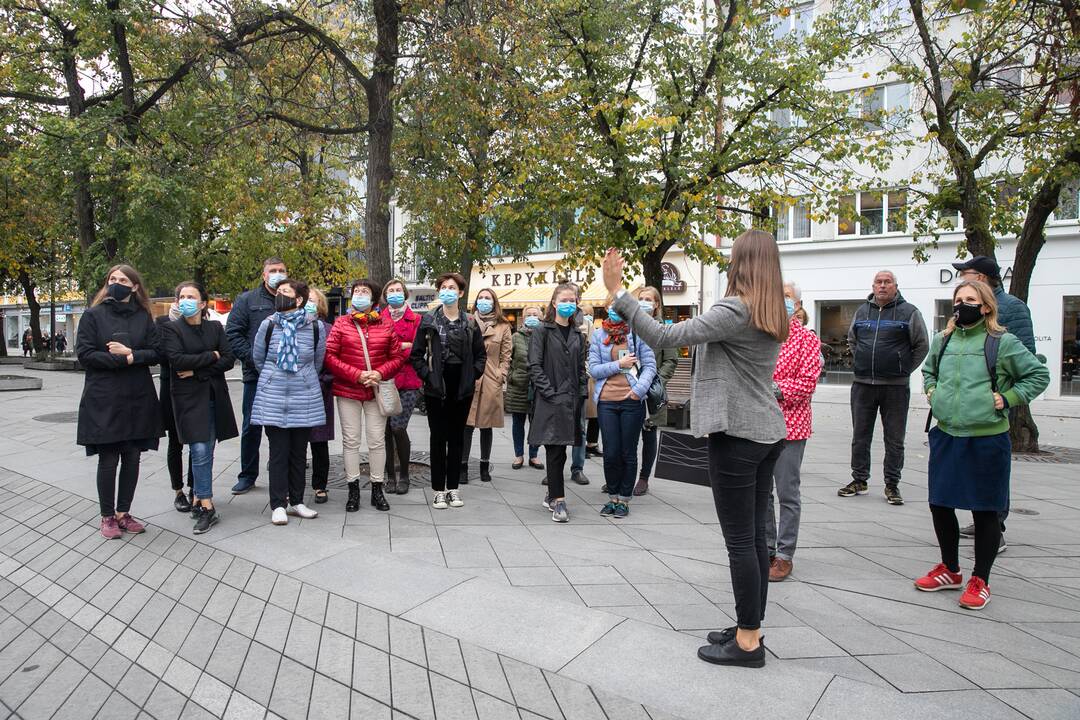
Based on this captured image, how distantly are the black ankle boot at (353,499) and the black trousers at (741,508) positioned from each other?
3.71 m

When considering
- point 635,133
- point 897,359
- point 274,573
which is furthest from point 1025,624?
point 635,133

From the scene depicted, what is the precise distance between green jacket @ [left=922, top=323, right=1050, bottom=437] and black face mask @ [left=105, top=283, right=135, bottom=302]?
18.8 feet

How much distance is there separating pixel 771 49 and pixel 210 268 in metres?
21.8

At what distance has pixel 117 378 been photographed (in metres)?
5.62

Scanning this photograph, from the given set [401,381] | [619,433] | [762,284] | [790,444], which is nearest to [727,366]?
[762,284]

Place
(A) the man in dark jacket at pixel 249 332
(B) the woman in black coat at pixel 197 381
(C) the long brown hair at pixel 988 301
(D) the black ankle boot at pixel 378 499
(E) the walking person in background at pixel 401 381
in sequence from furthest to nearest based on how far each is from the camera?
(E) the walking person in background at pixel 401 381
(A) the man in dark jacket at pixel 249 332
(D) the black ankle boot at pixel 378 499
(B) the woman in black coat at pixel 197 381
(C) the long brown hair at pixel 988 301

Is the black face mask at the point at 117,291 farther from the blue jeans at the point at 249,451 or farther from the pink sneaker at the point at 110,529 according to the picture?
the pink sneaker at the point at 110,529

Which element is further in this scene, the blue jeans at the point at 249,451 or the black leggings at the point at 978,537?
the blue jeans at the point at 249,451

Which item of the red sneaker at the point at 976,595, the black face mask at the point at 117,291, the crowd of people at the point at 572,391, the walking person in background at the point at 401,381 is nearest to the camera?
the crowd of people at the point at 572,391

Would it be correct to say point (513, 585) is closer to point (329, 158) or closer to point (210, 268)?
point (329, 158)

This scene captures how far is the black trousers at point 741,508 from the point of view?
3.39 meters

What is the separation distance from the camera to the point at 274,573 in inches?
184

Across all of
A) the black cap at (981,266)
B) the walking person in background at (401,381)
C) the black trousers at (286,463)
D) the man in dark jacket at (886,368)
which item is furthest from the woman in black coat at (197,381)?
the man in dark jacket at (886,368)

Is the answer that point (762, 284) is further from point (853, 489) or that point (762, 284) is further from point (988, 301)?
point (853, 489)
